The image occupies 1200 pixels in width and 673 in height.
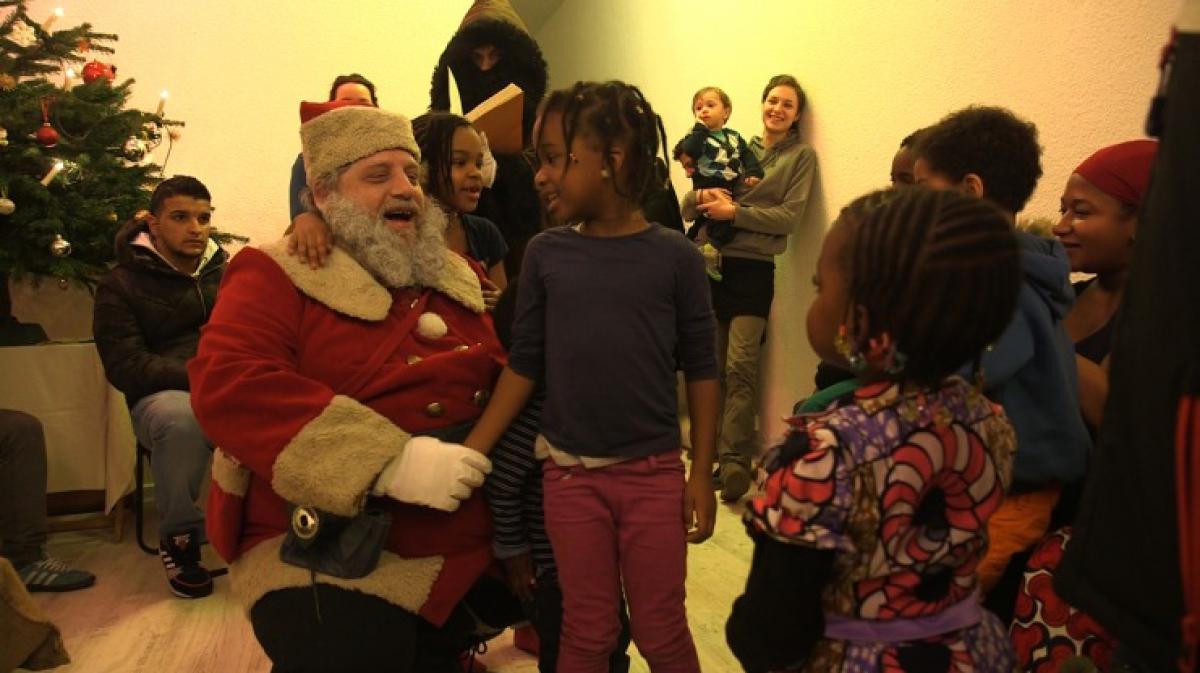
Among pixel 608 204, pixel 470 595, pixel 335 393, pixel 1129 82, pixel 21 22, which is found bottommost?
pixel 470 595

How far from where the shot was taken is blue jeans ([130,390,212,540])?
10.1 ft

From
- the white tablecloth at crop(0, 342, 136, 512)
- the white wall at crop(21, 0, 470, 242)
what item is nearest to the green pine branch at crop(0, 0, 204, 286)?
the white tablecloth at crop(0, 342, 136, 512)

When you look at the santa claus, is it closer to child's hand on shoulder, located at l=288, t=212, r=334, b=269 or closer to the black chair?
child's hand on shoulder, located at l=288, t=212, r=334, b=269

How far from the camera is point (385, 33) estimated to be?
485 centimetres

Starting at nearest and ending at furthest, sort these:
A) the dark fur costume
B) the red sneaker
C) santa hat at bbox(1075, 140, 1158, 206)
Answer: santa hat at bbox(1075, 140, 1158, 206), the red sneaker, the dark fur costume

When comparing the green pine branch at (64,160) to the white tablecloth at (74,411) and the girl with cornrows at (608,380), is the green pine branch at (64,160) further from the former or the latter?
the girl with cornrows at (608,380)

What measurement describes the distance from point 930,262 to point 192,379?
1.26 m

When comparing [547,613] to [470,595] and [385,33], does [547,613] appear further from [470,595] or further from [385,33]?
[385,33]

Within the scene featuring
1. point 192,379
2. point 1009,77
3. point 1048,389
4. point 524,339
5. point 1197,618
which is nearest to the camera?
point 1197,618

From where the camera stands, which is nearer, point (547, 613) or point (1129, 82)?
point (547, 613)

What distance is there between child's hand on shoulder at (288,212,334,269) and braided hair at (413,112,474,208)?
49 centimetres

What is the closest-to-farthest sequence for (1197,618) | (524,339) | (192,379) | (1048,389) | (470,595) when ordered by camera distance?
(1197,618) → (1048,389) → (192,379) → (524,339) → (470,595)

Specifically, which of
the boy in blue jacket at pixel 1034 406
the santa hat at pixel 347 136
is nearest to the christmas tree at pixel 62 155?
the santa hat at pixel 347 136

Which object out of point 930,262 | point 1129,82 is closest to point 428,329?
point 930,262
